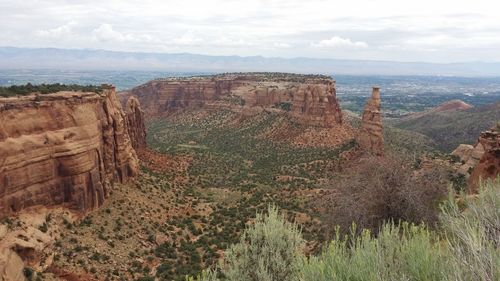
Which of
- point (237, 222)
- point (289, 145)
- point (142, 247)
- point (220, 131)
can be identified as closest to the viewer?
point (142, 247)

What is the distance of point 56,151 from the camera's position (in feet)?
89.4

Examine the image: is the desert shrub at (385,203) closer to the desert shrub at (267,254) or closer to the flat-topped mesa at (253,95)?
the desert shrub at (267,254)

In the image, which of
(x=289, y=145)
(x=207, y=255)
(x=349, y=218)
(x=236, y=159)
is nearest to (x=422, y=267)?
(x=349, y=218)

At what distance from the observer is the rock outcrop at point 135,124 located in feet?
161

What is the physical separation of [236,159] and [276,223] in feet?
154

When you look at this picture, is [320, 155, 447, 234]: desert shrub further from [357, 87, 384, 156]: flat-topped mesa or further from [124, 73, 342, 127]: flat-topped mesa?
[124, 73, 342, 127]: flat-topped mesa

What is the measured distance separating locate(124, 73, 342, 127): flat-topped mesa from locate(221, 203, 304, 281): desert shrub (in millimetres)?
56468

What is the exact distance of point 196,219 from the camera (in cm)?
3700

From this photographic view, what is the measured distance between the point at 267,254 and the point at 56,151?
17.3 m

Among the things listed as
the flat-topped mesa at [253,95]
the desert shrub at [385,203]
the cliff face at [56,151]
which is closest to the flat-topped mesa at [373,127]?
the flat-topped mesa at [253,95]

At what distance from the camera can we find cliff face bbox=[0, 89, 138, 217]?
79.8 ft

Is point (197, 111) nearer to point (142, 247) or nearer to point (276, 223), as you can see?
point (142, 247)

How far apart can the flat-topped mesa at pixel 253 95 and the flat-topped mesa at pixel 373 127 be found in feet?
51.5

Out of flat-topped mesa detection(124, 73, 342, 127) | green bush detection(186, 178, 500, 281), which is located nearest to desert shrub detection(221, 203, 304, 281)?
green bush detection(186, 178, 500, 281)
